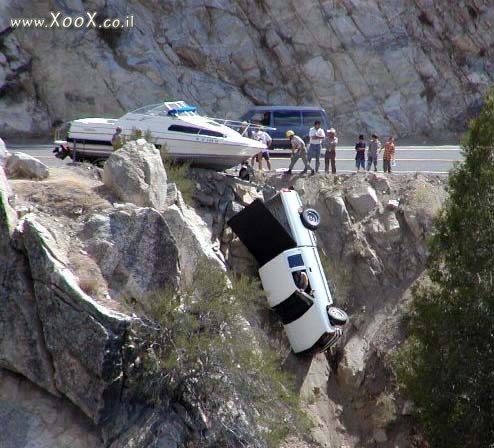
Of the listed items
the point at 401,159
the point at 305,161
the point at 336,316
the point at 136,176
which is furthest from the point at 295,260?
the point at 401,159

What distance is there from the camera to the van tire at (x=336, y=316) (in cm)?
2302

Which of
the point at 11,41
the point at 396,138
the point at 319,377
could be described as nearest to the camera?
the point at 319,377

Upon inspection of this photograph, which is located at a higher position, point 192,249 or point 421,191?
point 192,249

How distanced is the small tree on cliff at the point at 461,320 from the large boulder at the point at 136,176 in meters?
5.83

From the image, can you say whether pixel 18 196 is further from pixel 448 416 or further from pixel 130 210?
pixel 448 416

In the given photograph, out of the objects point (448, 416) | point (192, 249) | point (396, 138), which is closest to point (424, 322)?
point (448, 416)

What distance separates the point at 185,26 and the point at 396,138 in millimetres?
9840

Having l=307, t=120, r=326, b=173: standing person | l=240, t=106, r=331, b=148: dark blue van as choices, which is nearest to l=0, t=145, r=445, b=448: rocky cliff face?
l=307, t=120, r=326, b=173: standing person

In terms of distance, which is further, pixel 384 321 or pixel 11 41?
pixel 11 41

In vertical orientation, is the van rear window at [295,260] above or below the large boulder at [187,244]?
below

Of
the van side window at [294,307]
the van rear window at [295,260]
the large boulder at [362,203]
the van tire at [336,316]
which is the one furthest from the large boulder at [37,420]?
the large boulder at [362,203]

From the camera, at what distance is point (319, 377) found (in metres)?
24.1

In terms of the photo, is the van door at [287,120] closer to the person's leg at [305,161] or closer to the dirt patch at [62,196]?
the person's leg at [305,161]

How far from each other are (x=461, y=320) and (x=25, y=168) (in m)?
9.44
